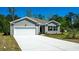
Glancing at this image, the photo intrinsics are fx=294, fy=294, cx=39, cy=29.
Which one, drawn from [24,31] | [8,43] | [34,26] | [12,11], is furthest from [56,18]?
[8,43]

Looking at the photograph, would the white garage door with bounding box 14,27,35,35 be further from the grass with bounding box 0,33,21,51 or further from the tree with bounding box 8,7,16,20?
the tree with bounding box 8,7,16,20

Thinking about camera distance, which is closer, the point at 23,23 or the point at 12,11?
the point at 12,11

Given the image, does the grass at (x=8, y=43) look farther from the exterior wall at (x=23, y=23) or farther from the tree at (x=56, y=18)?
the tree at (x=56, y=18)

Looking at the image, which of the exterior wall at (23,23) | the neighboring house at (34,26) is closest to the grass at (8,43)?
the neighboring house at (34,26)

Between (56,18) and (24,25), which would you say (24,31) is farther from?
(56,18)

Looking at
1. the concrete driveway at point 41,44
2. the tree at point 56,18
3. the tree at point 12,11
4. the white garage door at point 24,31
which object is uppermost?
the tree at point 12,11

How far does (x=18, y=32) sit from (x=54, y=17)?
2.93 m

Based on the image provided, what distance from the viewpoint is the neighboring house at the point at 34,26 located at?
18.6 m

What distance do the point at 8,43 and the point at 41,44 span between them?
82.1 inches

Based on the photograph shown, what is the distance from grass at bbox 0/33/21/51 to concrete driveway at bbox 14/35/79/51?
0.32 meters

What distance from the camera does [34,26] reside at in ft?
64.1

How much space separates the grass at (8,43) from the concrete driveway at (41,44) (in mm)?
321

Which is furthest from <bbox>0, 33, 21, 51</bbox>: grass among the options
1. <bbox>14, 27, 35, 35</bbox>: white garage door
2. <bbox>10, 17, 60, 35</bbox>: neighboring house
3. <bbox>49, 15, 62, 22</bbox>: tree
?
<bbox>49, 15, 62, 22</bbox>: tree

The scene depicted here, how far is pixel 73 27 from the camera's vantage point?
60.9ft
